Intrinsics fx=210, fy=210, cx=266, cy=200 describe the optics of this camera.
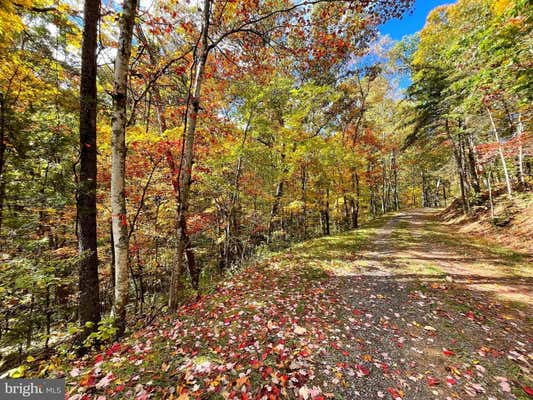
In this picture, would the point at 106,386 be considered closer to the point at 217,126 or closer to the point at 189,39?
the point at 217,126

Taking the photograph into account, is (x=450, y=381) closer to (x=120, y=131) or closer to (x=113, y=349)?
(x=113, y=349)

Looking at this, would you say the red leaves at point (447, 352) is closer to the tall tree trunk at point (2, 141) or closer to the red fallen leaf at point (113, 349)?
the red fallen leaf at point (113, 349)

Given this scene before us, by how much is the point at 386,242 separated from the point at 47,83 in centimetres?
1313

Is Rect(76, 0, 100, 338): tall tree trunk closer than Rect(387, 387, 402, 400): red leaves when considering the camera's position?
No

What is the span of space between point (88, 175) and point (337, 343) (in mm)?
5348

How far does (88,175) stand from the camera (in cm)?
398

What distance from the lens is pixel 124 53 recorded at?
3.75 m

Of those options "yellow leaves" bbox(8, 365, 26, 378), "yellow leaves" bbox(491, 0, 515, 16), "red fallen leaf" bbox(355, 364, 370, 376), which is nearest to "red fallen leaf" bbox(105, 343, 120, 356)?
"yellow leaves" bbox(8, 365, 26, 378)

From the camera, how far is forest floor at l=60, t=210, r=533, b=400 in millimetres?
2584

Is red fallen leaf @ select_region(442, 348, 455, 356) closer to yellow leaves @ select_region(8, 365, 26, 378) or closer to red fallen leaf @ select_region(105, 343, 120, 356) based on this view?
red fallen leaf @ select_region(105, 343, 120, 356)

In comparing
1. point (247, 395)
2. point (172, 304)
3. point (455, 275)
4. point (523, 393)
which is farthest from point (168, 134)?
point (455, 275)

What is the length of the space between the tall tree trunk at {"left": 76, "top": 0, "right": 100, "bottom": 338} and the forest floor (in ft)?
3.42

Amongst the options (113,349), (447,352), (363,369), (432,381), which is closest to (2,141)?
(113,349)

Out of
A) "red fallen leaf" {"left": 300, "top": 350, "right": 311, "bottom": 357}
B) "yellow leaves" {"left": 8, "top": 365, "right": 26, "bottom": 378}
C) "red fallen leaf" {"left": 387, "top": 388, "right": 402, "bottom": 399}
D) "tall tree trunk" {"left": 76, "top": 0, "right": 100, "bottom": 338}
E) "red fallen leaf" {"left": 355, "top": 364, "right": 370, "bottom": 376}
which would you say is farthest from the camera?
"tall tree trunk" {"left": 76, "top": 0, "right": 100, "bottom": 338}
